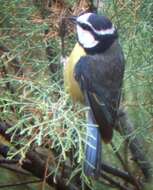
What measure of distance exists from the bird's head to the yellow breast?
25 millimetres

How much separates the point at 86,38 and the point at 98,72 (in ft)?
0.43

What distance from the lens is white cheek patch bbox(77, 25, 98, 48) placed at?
1935 mm

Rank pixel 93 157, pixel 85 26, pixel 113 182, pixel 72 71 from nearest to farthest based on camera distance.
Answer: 1. pixel 93 157
2. pixel 85 26
3. pixel 72 71
4. pixel 113 182

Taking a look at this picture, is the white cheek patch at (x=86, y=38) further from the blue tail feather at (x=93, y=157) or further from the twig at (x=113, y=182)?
the twig at (x=113, y=182)

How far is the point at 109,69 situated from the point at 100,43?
0.36 ft

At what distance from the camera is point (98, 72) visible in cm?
204

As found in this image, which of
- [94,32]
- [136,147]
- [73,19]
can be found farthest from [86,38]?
[136,147]

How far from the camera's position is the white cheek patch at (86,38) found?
1.93 m

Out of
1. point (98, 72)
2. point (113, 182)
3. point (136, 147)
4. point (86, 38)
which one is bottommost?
point (113, 182)

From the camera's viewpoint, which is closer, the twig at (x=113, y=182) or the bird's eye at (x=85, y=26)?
the bird's eye at (x=85, y=26)

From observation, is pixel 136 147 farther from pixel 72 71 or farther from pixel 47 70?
pixel 47 70

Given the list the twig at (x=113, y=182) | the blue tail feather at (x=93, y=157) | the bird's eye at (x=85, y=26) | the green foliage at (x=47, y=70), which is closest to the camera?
the green foliage at (x=47, y=70)

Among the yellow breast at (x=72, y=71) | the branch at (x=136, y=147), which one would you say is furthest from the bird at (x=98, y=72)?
the branch at (x=136, y=147)

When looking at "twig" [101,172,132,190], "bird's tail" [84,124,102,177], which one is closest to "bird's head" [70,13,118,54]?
"bird's tail" [84,124,102,177]
